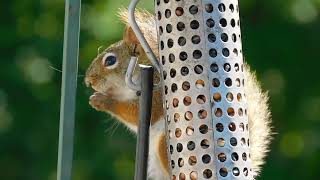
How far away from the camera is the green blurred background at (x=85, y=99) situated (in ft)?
13.1

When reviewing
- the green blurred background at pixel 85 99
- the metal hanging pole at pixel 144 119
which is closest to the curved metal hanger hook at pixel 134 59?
the metal hanging pole at pixel 144 119

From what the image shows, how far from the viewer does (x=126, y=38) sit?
5.88 ft

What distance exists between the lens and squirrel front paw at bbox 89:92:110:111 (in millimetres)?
1800

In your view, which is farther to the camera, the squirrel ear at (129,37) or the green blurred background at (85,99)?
the green blurred background at (85,99)

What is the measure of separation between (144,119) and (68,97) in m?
0.12

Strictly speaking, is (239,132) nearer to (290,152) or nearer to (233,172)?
(233,172)

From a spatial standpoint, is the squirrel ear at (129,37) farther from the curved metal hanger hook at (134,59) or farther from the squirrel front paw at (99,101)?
the curved metal hanger hook at (134,59)

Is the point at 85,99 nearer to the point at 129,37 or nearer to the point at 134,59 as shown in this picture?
the point at 129,37

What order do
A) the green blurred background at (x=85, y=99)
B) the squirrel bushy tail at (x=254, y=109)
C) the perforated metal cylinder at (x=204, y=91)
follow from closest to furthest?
1. the perforated metal cylinder at (x=204, y=91)
2. the squirrel bushy tail at (x=254, y=109)
3. the green blurred background at (x=85, y=99)

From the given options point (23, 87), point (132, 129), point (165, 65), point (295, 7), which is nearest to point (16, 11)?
point (23, 87)

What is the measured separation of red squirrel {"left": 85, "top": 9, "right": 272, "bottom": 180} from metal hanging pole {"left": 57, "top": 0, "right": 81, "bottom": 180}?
0.90ft

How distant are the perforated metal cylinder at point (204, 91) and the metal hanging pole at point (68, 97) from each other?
13 cm

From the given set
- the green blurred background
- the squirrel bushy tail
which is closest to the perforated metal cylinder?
the squirrel bushy tail

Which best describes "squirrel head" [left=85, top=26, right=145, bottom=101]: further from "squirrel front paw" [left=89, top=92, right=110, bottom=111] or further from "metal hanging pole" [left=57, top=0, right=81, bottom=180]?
"metal hanging pole" [left=57, top=0, right=81, bottom=180]
